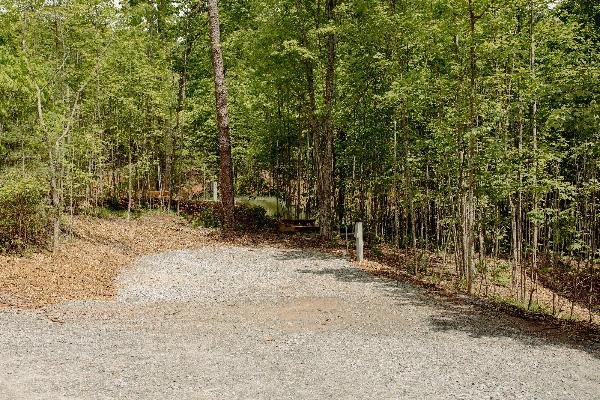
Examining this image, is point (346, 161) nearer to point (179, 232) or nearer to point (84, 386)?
point (179, 232)

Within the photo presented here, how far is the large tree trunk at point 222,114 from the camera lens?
1891cm

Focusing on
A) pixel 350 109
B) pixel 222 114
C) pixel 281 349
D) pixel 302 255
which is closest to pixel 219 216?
pixel 222 114

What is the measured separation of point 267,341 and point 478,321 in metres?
3.84

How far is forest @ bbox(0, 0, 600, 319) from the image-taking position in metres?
12.5

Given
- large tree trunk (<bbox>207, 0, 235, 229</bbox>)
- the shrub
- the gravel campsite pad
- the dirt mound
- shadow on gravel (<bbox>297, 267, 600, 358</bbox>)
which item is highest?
large tree trunk (<bbox>207, 0, 235, 229</bbox>)

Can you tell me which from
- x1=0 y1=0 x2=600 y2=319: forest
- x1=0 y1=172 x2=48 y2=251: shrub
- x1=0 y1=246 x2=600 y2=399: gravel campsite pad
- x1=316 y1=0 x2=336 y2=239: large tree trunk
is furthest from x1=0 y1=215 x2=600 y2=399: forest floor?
x1=316 y1=0 x2=336 y2=239: large tree trunk

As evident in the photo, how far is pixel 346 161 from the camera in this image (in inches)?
814

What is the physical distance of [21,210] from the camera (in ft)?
44.2

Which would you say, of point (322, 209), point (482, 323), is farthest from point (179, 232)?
point (482, 323)

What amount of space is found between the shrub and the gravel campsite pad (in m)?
3.67

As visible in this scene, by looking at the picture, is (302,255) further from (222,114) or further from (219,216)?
(219,216)

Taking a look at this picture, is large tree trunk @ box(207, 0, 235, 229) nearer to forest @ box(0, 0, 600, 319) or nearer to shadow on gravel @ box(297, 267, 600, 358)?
forest @ box(0, 0, 600, 319)

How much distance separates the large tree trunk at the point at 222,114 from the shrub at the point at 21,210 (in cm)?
660

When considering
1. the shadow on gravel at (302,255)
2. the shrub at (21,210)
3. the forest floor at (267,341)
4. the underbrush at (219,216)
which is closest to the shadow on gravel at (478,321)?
the forest floor at (267,341)
